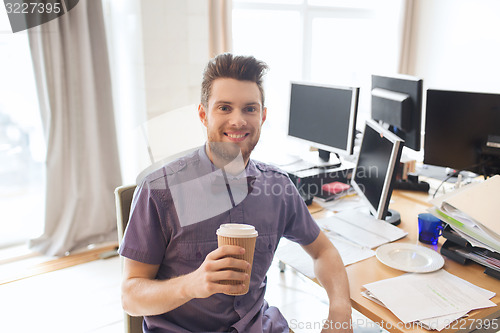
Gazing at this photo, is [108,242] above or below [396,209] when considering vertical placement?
below

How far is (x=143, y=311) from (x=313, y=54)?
3570 millimetres

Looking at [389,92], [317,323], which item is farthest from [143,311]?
[389,92]

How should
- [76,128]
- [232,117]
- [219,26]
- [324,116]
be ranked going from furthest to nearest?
[219,26] → [76,128] → [324,116] → [232,117]

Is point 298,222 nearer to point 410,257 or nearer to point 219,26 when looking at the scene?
point 410,257

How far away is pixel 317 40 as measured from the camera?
414cm

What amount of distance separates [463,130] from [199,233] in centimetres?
137

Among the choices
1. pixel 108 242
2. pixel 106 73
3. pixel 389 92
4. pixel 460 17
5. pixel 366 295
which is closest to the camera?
pixel 366 295

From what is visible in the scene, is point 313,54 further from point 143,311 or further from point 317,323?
Result: point 143,311

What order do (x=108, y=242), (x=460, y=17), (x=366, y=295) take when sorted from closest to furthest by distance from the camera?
1. (x=366, y=295)
2. (x=108, y=242)
3. (x=460, y=17)

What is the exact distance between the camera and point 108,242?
3039 mm

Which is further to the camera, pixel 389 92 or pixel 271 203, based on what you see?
pixel 389 92

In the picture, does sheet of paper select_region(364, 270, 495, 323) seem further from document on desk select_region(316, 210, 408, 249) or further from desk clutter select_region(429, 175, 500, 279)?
document on desk select_region(316, 210, 408, 249)

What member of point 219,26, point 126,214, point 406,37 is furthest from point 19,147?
point 406,37

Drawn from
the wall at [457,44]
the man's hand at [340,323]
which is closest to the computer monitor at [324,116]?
the man's hand at [340,323]
